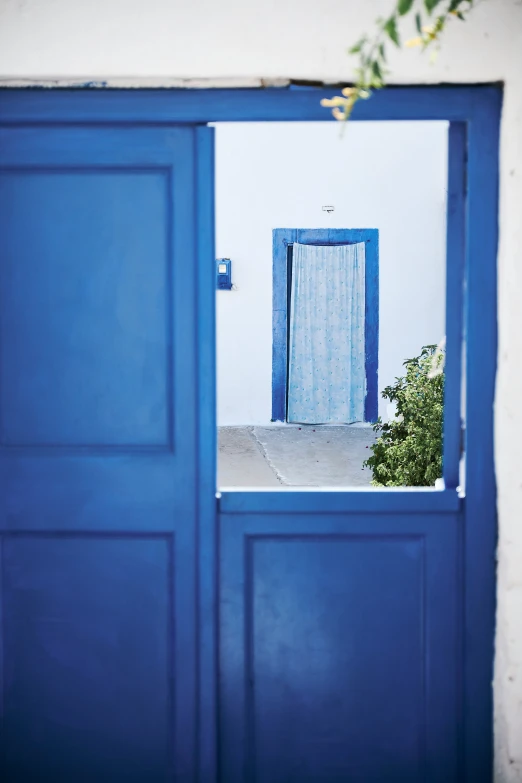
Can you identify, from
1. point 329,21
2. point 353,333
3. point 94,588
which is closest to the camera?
point 329,21

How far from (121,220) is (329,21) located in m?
0.81

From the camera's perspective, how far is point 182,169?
2234 mm

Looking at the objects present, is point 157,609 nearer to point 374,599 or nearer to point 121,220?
point 374,599

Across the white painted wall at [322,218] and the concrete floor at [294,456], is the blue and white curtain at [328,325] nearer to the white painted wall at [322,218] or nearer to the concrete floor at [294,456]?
the white painted wall at [322,218]

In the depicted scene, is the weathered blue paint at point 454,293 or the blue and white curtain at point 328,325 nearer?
the weathered blue paint at point 454,293

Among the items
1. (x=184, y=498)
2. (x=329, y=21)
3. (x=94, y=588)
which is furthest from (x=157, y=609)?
(x=329, y=21)

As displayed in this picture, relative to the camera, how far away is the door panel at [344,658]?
2.30 metres

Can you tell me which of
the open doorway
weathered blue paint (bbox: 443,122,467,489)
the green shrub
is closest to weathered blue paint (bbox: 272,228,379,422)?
the open doorway

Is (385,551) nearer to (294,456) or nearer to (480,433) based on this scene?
(480,433)

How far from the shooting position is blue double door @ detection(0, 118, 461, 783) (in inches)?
89.2

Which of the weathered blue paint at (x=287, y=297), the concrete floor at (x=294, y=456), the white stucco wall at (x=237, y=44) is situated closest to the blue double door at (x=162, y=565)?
the white stucco wall at (x=237, y=44)

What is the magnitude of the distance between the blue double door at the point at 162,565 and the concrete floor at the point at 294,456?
4283 mm

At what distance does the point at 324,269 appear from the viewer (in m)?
8.94

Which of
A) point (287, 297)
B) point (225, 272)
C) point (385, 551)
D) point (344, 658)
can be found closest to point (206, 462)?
point (385, 551)
